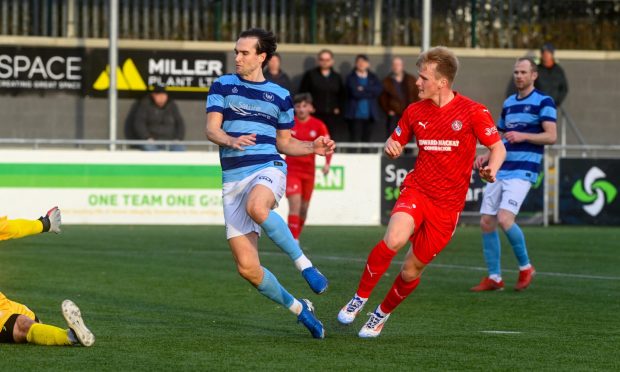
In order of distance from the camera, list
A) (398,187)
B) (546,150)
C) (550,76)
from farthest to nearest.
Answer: (550,76)
(546,150)
(398,187)

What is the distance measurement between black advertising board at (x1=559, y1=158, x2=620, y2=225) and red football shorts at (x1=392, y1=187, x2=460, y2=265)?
14.3m

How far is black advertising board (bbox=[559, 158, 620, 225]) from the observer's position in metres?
22.8

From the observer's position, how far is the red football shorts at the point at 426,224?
8.77 m

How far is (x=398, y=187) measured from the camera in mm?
21922

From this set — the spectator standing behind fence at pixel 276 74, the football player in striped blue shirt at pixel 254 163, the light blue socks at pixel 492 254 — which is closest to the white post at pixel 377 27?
the spectator standing behind fence at pixel 276 74

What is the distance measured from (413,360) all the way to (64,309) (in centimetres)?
192

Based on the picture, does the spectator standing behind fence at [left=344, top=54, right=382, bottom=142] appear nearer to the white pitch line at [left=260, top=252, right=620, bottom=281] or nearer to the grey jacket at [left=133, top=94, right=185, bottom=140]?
the grey jacket at [left=133, top=94, right=185, bottom=140]

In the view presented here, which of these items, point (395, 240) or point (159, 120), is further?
point (159, 120)

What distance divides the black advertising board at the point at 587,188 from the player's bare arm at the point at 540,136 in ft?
34.3

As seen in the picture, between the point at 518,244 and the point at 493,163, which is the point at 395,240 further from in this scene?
the point at 518,244

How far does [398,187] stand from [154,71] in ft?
17.6

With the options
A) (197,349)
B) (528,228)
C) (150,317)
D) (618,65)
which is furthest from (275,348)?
(618,65)

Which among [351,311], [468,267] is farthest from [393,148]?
[468,267]

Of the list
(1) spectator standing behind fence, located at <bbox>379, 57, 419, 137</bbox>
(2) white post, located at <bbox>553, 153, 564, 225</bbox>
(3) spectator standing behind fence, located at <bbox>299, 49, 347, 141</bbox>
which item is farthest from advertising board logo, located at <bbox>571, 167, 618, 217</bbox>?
(3) spectator standing behind fence, located at <bbox>299, 49, 347, 141</bbox>
